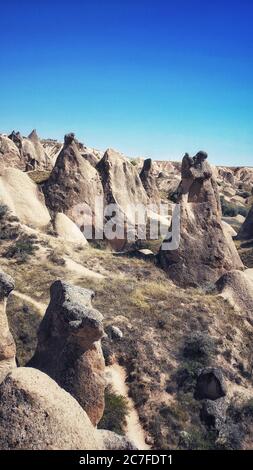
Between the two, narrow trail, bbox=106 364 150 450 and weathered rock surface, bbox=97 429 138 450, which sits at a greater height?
A: weathered rock surface, bbox=97 429 138 450

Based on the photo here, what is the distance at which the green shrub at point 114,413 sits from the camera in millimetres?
12758

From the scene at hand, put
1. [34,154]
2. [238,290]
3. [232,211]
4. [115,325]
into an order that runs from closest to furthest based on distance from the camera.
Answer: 1. [115,325]
2. [238,290]
3. [232,211]
4. [34,154]

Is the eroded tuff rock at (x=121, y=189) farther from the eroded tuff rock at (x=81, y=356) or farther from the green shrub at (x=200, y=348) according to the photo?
the eroded tuff rock at (x=81, y=356)

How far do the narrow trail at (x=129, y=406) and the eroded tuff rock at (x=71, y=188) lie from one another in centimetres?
1564

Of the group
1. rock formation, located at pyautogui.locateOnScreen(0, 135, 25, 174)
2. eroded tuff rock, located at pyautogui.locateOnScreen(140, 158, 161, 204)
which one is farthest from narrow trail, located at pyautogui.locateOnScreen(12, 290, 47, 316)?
rock formation, located at pyautogui.locateOnScreen(0, 135, 25, 174)

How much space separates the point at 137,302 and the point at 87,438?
1161 centimetres

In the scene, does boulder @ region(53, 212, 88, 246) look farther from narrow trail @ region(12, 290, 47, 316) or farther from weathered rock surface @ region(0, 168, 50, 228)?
narrow trail @ region(12, 290, 47, 316)

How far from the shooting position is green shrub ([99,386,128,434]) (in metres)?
12.8

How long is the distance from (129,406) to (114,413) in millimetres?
881

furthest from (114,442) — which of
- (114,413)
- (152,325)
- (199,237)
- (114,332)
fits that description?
(199,237)

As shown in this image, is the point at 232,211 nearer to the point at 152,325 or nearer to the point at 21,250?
the point at 21,250

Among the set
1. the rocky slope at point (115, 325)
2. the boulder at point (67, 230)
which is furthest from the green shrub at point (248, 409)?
the boulder at point (67, 230)

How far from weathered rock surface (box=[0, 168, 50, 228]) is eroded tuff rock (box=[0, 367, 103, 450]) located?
20137 millimetres

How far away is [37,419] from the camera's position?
7035 mm
